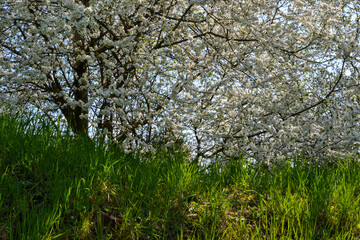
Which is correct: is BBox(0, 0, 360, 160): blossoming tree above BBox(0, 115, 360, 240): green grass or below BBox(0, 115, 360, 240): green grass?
above

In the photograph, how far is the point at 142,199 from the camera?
4.16m

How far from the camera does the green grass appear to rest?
3648mm

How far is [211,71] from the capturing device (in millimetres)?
6883

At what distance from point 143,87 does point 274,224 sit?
351 cm

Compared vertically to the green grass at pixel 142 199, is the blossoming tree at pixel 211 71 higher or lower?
higher

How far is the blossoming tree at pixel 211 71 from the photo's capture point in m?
6.23

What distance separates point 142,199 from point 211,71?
341cm

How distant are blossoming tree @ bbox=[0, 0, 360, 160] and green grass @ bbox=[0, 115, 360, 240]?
56.2 inches

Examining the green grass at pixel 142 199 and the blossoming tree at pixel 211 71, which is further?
the blossoming tree at pixel 211 71

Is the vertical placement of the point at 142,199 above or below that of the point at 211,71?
below

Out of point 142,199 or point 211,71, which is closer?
point 142,199

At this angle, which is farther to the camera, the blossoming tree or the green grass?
the blossoming tree

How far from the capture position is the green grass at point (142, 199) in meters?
3.65

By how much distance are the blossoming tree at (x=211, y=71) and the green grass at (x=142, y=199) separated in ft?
4.69
